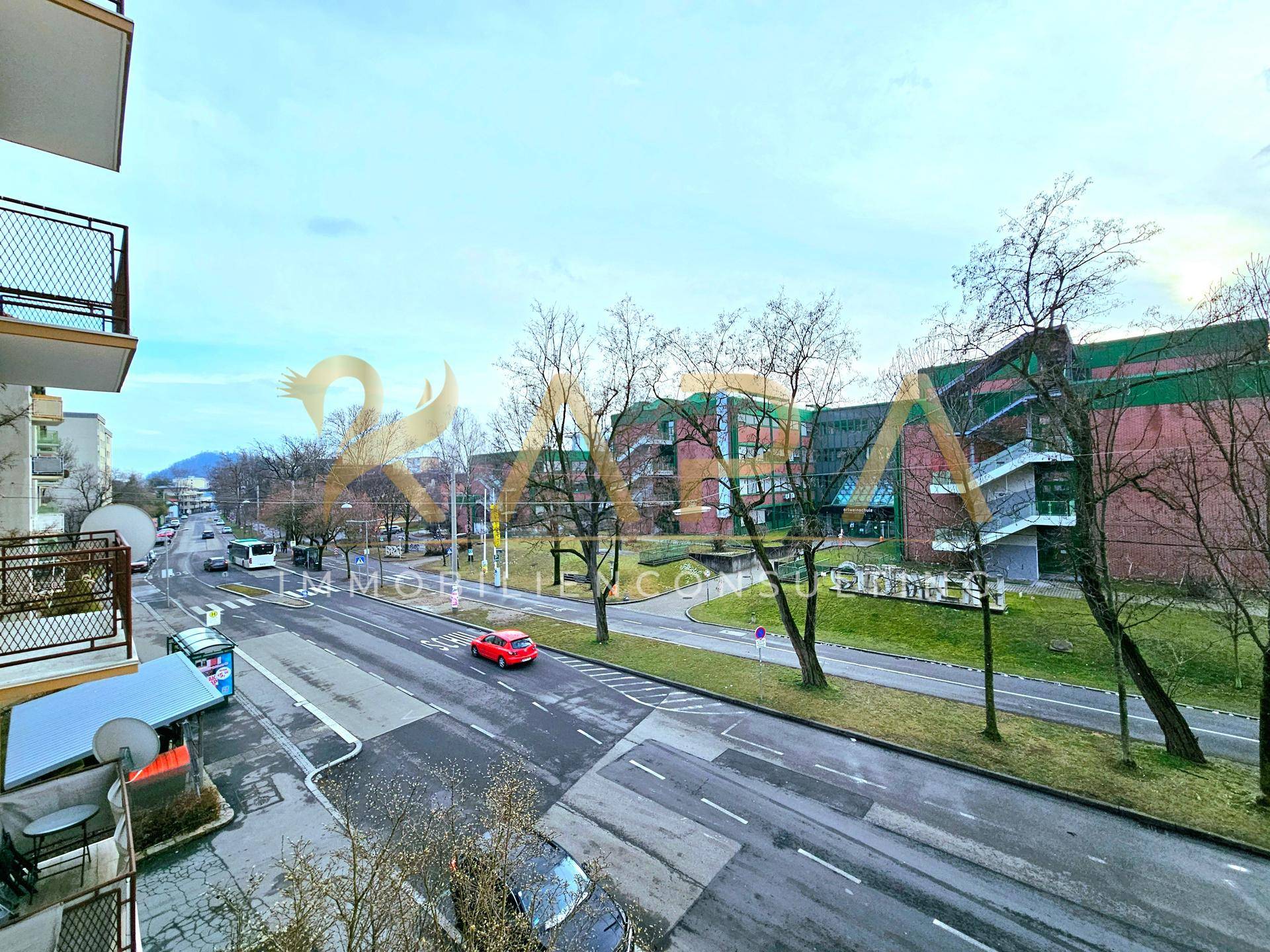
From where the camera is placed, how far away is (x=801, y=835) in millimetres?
8602

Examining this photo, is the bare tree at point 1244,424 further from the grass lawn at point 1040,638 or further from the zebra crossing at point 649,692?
the zebra crossing at point 649,692

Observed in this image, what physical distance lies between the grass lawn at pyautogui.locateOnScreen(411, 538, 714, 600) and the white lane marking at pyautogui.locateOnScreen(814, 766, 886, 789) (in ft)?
58.0

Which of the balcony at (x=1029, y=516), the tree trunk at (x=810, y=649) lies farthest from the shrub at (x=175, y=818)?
the balcony at (x=1029, y=516)

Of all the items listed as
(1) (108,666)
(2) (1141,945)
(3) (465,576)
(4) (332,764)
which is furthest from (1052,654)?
(3) (465,576)

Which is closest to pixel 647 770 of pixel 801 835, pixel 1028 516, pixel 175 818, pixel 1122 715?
pixel 801 835

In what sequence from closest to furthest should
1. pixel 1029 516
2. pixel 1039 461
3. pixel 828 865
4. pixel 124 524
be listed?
pixel 124 524
pixel 828 865
pixel 1039 461
pixel 1029 516

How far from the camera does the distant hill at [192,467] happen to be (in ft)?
422

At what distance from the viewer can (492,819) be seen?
7.73m

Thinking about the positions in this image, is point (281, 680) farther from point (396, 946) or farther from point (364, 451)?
point (364, 451)

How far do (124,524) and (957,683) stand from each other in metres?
19.0

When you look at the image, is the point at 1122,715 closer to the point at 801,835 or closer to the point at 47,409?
the point at 801,835

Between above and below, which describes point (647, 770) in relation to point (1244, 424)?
below

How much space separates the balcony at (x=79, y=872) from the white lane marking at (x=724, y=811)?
309 inches

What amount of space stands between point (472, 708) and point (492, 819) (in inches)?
260
